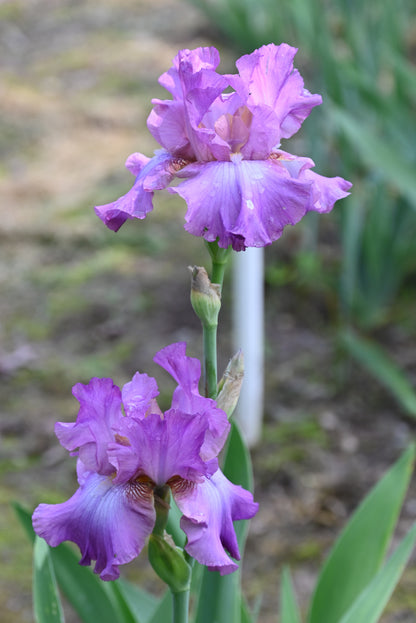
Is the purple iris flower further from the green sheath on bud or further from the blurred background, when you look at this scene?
the blurred background

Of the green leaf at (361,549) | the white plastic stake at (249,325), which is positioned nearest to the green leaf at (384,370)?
the white plastic stake at (249,325)

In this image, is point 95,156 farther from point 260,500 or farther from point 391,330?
point 260,500

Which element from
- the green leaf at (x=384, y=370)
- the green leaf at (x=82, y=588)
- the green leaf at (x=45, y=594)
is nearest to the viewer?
the green leaf at (x=45, y=594)

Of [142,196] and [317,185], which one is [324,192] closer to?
[317,185]

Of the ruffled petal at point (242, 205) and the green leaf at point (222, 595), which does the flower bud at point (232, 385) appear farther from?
the green leaf at point (222, 595)

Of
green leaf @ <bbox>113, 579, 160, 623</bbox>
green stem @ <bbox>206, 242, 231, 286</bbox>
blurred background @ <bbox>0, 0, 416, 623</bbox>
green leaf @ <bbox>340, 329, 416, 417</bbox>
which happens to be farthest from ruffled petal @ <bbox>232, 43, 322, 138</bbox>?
green leaf @ <bbox>340, 329, 416, 417</bbox>

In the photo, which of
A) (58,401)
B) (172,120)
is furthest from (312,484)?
(172,120)
